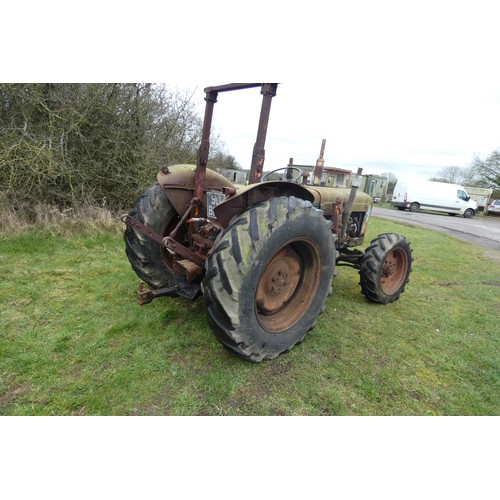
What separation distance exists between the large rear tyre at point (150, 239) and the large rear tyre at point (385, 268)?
2045 mm

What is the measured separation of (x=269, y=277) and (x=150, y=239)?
1.15 meters

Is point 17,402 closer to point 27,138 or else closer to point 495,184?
point 27,138

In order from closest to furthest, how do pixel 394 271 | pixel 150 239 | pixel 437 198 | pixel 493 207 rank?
pixel 150 239
pixel 394 271
pixel 437 198
pixel 493 207

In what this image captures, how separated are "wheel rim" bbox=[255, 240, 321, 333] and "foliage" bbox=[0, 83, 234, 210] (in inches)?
189

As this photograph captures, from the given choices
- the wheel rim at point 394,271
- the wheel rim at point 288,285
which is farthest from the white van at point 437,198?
the wheel rim at point 288,285

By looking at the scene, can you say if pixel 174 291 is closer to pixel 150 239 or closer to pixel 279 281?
pixel 150 239

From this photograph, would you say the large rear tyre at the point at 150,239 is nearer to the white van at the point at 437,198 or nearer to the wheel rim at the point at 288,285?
the wheel rim at the point at 288,285

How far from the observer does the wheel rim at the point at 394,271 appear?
363 cm

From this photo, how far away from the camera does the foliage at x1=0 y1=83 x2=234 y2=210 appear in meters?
5.38

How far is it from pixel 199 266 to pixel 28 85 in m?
5.37

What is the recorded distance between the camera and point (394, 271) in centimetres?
375

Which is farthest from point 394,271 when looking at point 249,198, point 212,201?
point 212,201

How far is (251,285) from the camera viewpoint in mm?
2020

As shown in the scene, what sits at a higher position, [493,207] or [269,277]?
[493,207]
